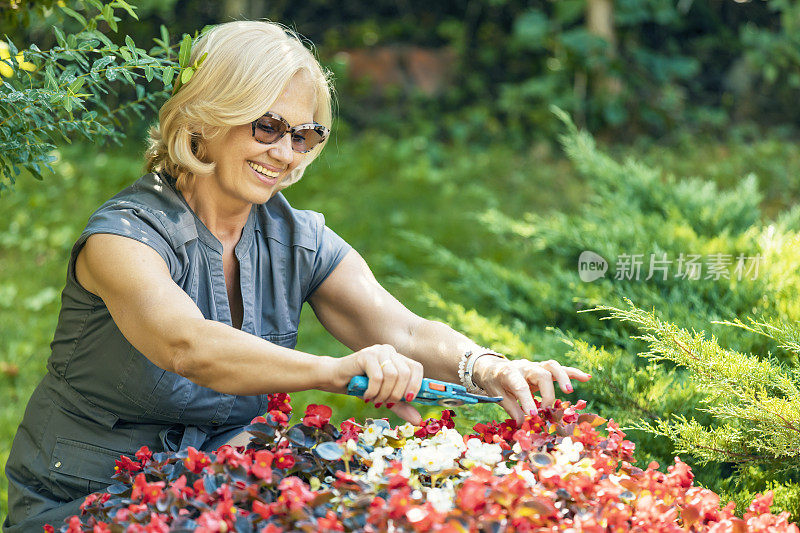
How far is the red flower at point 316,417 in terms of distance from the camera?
1.60 m

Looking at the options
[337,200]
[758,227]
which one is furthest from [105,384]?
[337,200]

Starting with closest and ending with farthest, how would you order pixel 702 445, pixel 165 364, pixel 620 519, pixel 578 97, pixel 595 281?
pixel 620 519 < pixel 165 364 < pixel 702 445 < pixel 595 281 < pixel 578 97

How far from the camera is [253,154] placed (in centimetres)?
206

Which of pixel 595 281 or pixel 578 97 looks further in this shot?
pixel 578 97

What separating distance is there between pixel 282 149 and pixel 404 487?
1.01 metres

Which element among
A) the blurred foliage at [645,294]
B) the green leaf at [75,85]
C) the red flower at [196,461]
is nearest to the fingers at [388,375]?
the red flower at [196,461]

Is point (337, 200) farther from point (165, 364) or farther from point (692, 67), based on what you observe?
point (165, 364)

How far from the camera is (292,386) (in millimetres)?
1578

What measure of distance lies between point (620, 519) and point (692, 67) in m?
6.80

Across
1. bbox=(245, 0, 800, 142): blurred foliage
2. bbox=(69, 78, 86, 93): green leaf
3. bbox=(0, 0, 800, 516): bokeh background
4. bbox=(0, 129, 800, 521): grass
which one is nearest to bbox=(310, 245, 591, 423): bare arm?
bbox=(69, 78, 86, 93): green leaf

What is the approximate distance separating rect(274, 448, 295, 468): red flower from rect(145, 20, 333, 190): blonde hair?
2.73 ft

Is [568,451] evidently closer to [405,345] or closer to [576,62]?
[405,345]

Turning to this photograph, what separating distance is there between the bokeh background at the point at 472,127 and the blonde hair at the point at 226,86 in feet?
6.52

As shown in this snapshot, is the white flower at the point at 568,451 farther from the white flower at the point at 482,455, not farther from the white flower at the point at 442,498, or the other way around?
the white flower at the point at 442,498
